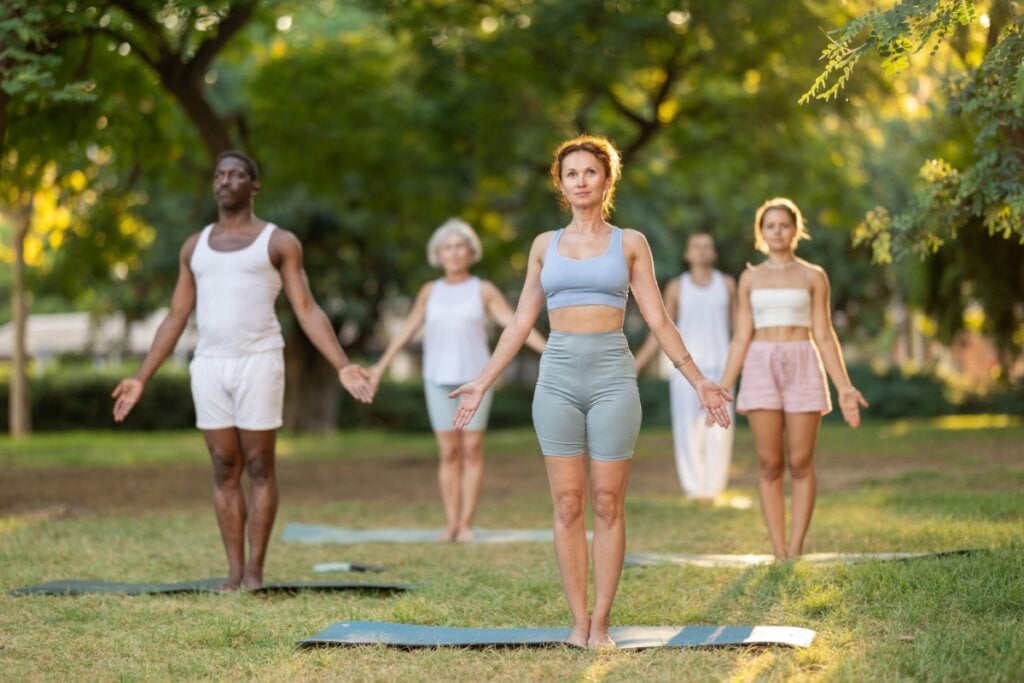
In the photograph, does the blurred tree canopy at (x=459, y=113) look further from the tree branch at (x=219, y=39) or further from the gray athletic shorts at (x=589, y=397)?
the gray athletic shorts at (x=589, y=397)

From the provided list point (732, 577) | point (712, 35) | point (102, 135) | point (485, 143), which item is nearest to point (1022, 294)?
point (712, 35)

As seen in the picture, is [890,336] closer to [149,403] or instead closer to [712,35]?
[149,403]

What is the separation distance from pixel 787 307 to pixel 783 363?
363 mm

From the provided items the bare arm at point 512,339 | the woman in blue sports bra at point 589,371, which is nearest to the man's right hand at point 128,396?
the bare arm at point 512,339

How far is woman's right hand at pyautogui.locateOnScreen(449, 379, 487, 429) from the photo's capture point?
575 cm

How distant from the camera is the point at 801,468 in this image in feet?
27.3

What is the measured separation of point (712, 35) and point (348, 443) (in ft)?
38.4

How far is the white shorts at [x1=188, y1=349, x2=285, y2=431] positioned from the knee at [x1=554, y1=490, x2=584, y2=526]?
90.3 inches

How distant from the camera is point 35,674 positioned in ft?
18.6

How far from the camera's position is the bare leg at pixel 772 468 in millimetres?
8305

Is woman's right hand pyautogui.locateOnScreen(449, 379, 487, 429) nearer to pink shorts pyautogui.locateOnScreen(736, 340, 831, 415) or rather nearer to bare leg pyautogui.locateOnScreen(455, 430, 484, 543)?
pink shorts pyautogui.locateOnScreen(736, 340, 831, 415)

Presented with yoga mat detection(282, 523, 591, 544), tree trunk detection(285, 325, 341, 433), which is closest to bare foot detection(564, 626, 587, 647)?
yoga mat detection(282, 523, 591, 544)

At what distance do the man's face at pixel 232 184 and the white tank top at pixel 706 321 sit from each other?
5.49 metres

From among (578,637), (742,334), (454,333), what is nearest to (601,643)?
(578,637)
